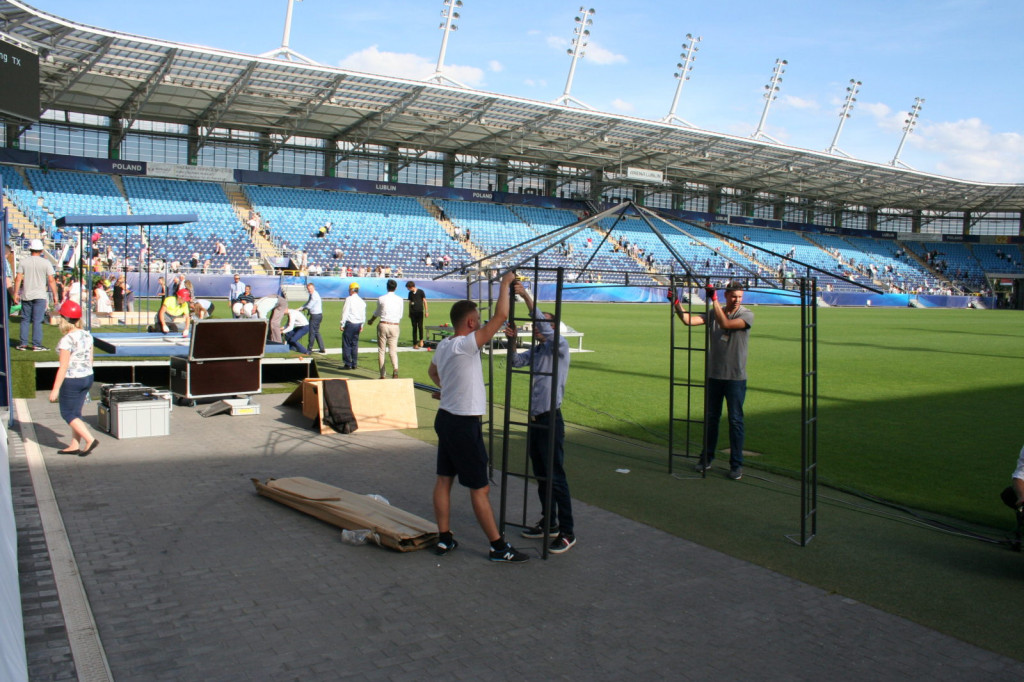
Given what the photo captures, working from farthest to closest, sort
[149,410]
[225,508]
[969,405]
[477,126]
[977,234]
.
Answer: [977,234], [477,126], [969,405], [149,410], [225,508]

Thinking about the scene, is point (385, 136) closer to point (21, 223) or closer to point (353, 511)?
point (21, 223)

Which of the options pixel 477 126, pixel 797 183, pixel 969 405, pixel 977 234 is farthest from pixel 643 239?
pixel 969 405

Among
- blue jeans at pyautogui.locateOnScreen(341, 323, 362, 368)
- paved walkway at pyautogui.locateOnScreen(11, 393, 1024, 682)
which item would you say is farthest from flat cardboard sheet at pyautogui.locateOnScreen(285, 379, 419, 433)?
blue jeans at pyautogui.locateOnScreen(341, 323, 362, 368)

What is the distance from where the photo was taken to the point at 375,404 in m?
10.7

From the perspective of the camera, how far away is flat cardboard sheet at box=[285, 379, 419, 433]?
10531mm

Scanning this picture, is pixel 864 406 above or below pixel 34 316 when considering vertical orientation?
below

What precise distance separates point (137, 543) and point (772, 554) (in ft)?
15.4

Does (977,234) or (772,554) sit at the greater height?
(977,234)

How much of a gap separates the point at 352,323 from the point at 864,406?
921 centimetres

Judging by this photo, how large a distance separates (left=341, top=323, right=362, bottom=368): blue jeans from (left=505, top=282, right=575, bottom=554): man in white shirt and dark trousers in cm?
984

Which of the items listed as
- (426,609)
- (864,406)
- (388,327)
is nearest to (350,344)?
(388,327)

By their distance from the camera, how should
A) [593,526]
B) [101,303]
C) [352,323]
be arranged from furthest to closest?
[101,303] < [352,323] < [593,526]

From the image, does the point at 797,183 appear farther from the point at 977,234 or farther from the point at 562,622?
the point at 562,622

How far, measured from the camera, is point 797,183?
6575cm
